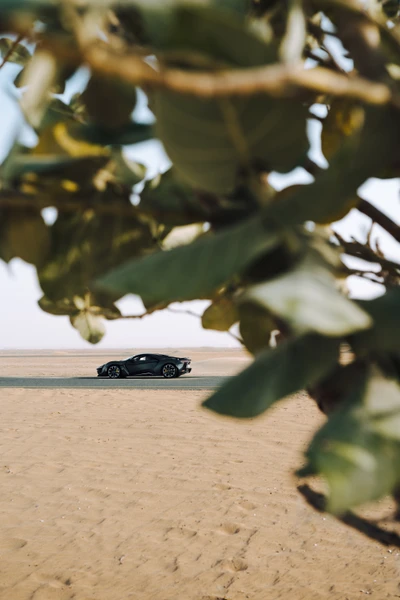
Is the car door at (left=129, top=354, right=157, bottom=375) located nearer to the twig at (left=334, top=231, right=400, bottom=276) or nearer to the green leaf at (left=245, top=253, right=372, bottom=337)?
the twig at (left=334, top=231, right=400, bottom=276)

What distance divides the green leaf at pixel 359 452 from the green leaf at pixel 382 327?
3 cm

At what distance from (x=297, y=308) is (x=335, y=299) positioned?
4 centimetres

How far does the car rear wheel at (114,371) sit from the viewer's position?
25.4 metres

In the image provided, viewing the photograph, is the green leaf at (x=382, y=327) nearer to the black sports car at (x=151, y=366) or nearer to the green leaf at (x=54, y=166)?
the green leaf at (x=54, y=166)

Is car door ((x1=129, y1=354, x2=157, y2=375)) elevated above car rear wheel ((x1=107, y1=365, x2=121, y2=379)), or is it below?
above

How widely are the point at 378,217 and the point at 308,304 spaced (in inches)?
32.5

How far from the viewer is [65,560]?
6.40 meters

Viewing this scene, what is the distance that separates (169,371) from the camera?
993 inches

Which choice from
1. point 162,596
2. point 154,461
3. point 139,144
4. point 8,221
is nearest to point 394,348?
point 139,144

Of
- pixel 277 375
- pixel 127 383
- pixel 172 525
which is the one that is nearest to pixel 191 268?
pixel 277 375

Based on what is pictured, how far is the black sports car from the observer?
24.5 m

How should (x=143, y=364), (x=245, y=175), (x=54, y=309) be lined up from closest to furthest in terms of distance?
1. (x=245, y=175)
2. (x=54, y=309)
3. (x=143, y=364)

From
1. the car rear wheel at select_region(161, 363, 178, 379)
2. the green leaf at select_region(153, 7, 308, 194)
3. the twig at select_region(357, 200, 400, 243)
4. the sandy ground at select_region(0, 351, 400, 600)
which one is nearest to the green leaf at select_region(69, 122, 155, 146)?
the green leaf at select_region(153, 7, 308, 194)

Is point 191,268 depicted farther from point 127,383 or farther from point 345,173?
point 127,383
